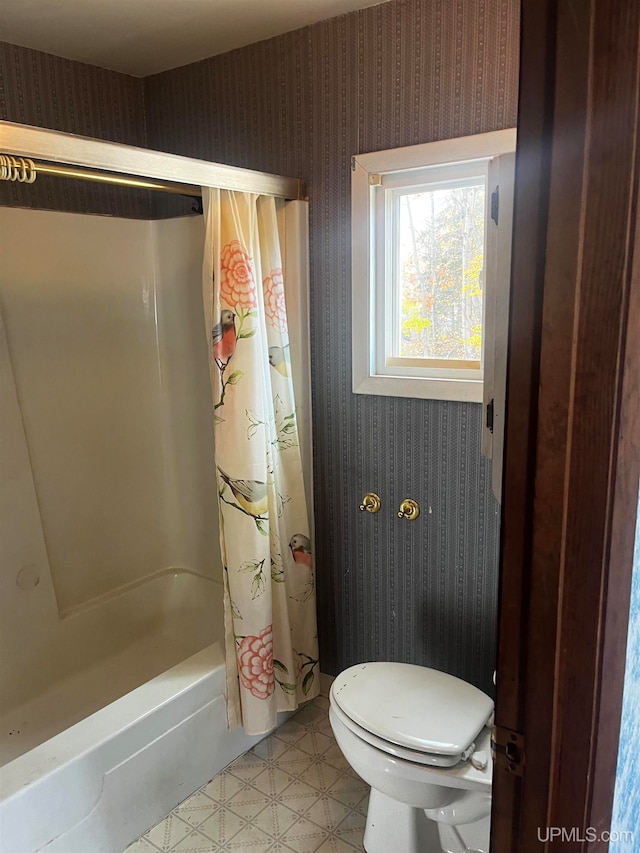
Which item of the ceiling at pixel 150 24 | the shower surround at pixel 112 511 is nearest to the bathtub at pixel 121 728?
the shower surround at pixel 112 511

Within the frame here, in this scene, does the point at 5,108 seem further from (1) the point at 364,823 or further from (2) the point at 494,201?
(1) the point at 364,823

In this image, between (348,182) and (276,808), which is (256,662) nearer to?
(276,808)

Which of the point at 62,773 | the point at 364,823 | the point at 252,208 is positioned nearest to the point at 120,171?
the point at 252,208

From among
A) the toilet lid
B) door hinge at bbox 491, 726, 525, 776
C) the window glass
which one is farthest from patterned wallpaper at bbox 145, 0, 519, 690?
door hinge at bbox 491, 726, 525, 776

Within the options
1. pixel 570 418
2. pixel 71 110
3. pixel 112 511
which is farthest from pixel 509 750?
pixel 71 110

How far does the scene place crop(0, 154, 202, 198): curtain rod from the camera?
4.48 ft

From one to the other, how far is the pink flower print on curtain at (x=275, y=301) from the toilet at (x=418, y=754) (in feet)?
3.55

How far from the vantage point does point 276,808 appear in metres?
1.87

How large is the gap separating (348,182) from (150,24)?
80 cm

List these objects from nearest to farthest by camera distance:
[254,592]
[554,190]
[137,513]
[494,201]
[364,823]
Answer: [554,190] < [494,201] < [364,823] < [254,592] < [137,513]

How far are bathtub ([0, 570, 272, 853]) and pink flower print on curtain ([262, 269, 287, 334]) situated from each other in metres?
1.07

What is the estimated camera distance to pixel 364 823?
1817 mm

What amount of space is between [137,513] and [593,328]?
2267 mm

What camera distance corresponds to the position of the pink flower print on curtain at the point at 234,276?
1825mm
